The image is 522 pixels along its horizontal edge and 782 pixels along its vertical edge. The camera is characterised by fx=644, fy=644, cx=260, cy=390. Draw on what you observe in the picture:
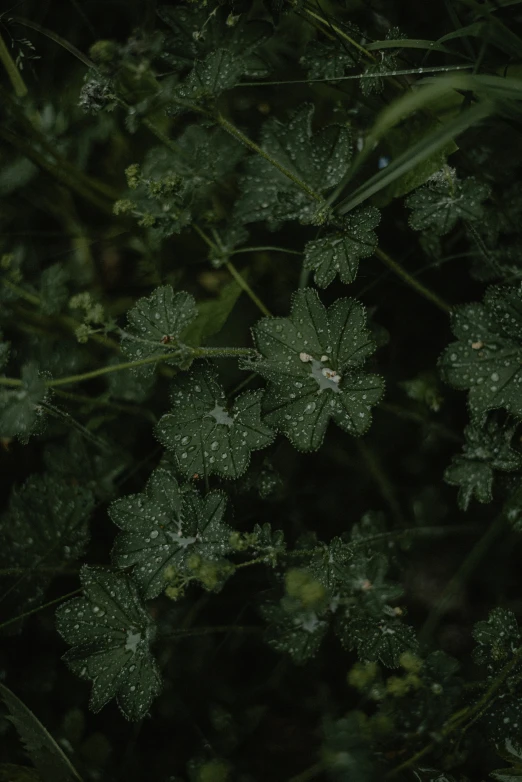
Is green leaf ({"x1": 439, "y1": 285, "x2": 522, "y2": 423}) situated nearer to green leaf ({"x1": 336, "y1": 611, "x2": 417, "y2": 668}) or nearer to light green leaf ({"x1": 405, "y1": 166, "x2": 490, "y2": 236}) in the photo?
light green leaf ({"x1": 405, "y1": 166, "x2": 490, "y2": 236})

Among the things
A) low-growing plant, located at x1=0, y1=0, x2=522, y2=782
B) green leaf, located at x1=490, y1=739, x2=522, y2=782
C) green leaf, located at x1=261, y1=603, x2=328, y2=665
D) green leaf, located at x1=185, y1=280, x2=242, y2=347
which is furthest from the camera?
green leaf, located at x1=185, y1=280, x2=242, y2=347

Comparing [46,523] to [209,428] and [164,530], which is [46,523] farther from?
[209,428]

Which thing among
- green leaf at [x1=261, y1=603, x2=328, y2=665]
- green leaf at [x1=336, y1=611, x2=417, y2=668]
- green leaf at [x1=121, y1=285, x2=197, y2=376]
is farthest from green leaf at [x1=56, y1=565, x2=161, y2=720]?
green leaf at [x1=121, y1=285, x2=197, y2=376]

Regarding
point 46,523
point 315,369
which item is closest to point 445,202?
point 315,369

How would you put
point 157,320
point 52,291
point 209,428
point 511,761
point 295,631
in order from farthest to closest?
point 52,291 → point 295,631 → point 209,428 → point 157,320 → point 511,761

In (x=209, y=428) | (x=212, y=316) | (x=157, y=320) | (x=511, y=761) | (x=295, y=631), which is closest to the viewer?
(x=511, y=761)

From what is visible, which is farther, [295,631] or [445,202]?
[295,631]
